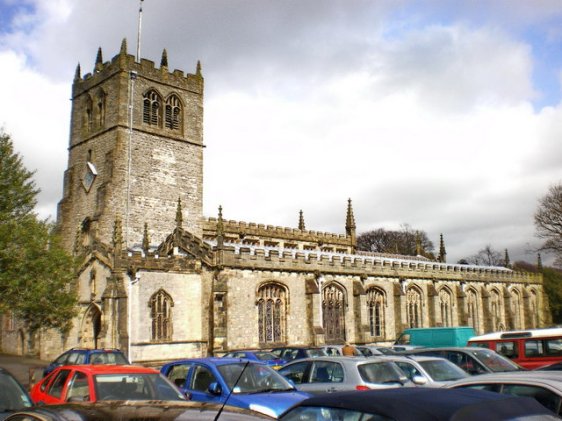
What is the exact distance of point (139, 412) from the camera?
4.15m

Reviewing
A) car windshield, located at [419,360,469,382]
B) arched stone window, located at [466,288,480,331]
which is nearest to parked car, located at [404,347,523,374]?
car windshield, located at [419,360,469,382]

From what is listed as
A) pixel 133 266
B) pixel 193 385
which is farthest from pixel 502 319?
pixel 193 385

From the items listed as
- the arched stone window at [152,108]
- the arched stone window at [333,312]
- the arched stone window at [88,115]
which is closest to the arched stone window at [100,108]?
the arched stone window at [88,115]

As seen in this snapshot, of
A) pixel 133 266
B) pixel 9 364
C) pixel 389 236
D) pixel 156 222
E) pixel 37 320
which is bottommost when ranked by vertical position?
pixel 9 364

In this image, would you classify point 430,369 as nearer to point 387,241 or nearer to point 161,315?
point 161,315

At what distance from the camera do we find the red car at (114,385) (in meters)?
8.44

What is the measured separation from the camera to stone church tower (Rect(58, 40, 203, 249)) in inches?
1312

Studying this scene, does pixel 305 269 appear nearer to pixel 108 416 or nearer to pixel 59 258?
pixel 59 258

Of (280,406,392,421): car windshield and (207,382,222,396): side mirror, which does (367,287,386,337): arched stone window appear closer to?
(207,382,222,396): side mirror

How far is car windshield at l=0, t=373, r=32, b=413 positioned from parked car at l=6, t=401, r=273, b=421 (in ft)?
12.0

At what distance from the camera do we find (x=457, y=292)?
40500mm

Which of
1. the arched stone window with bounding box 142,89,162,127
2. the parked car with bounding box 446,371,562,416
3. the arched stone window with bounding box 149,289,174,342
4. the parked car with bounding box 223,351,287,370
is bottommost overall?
the parked car with bounding box 223,351,287,370

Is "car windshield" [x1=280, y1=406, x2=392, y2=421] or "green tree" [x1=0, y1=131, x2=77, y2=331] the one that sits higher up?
"green tree" [x1=0, y1=131, x2=77, y2=331]

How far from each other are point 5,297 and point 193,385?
13.6 meters
